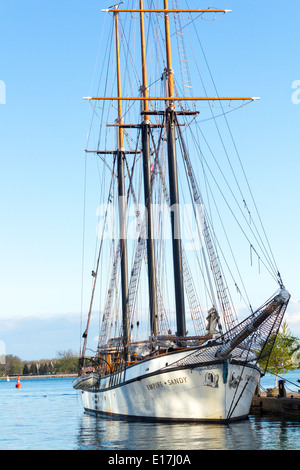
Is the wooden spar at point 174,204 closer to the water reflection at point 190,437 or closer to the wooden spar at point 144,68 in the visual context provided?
the wooden spar at point 144,68

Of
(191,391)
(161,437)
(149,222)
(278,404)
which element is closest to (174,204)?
(149,222)

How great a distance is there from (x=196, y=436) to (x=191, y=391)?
16.0 feet

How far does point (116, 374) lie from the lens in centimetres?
4694

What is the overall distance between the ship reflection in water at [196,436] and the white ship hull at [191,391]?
28.4 inches

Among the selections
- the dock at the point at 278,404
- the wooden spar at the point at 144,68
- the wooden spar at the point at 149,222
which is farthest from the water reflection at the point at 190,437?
the wooden spar at the point at 144,68

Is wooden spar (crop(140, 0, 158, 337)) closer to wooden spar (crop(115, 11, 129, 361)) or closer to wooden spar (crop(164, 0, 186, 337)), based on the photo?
wooden spar (crop(164, 0, 186, 337))

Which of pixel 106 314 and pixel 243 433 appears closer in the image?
pixel 243 433

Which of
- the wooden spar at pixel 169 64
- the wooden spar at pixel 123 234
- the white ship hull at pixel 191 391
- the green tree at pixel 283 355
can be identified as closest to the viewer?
the white ship hull at pixel 191 391

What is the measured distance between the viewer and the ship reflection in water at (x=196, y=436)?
30719 mm

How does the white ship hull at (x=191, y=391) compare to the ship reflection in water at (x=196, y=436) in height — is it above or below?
above
